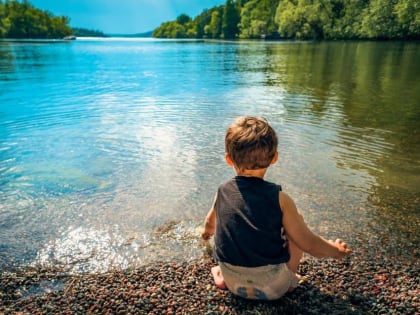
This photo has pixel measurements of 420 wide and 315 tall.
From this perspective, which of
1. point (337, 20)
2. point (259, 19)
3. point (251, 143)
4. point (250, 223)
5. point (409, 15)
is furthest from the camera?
point (259, 19)

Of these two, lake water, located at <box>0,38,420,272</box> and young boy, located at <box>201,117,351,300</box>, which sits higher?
young boy, located at <box>201,117,351,300</box>

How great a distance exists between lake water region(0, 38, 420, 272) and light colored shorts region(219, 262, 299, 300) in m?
1.26

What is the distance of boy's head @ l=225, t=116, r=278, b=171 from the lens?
312 centimetres

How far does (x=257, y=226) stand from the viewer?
10.6ft

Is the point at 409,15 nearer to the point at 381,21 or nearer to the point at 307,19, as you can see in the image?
the point at 381,21

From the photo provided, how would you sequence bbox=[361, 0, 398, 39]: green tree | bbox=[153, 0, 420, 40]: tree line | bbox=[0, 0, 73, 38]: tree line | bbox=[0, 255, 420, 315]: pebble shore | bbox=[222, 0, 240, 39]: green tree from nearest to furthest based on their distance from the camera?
bbox=[0, 255, 420, 315]: pebble shore < bbox=[153, 0, 420, 40]: tree line < bbox=[361, 0, 398, 39]: green tree < bbox=[0, 0, 73, 38]: tree line < bbox=[222, 0, 240, 39]: green tree

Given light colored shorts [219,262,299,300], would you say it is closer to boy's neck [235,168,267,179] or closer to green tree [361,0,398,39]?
boy's neck [235,168,267,179]

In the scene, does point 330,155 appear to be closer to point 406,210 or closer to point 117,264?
point 406,210

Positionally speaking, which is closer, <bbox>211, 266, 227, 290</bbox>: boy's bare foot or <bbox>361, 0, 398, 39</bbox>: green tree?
<bbox>211, 266, 227, 290</bbox>: boy's bare foot

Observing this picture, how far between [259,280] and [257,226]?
645 mm

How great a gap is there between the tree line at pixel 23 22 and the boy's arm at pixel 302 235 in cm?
16779

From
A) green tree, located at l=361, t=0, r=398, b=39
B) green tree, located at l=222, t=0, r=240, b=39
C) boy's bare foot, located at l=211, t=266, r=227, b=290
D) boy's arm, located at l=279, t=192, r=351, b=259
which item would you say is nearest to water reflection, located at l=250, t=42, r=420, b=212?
boy's arm, located at l=279, t=192, r=351, b=259

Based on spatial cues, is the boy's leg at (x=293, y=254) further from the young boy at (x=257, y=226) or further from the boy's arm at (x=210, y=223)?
the boy's arm at (x=210, y=223)

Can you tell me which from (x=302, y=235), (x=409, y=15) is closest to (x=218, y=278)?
(x=302, y=235)
